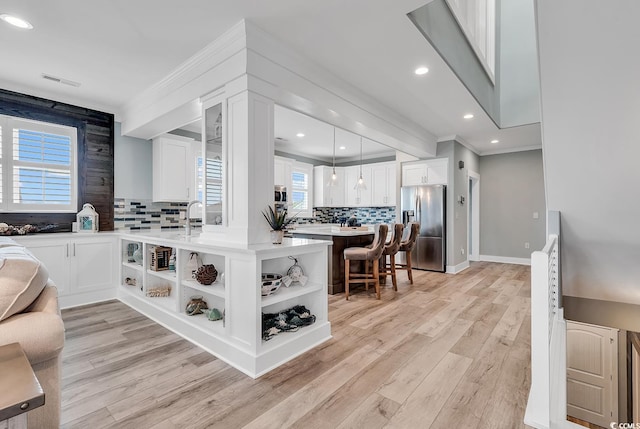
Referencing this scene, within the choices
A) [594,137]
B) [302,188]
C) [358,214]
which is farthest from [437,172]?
[594,137]

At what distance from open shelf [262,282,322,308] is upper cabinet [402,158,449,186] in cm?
400

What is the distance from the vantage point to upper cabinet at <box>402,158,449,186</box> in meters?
5.71

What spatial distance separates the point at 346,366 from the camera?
2.23 metres

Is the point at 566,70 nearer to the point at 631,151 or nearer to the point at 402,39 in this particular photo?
the point at 631,151

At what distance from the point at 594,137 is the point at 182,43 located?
3.54 meters

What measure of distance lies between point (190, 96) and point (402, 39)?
2034 millimetres

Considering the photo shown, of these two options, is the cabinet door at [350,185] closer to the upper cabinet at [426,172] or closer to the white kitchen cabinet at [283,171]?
the upper cabinet at [426,172]

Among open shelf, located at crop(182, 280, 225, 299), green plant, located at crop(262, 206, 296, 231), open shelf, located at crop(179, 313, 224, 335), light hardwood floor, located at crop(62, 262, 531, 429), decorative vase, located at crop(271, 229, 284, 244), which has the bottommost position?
light hardwood floor, located at crop(62, 262, 531, 429)

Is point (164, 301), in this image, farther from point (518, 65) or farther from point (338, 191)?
point (518, 65)

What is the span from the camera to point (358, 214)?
7836 mm

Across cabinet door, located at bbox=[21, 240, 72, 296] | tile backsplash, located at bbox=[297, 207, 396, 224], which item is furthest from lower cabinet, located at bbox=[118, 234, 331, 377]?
tile backsplash, located at bbox=[297, 207, 396, 224]

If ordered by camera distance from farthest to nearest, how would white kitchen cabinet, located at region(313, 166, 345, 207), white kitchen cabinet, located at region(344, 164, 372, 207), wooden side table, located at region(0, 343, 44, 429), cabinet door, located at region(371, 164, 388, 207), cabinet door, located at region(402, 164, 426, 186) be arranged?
white kitchen cabinet, located at region(313, 166, 345, 207), white kitchen cabinet, located at region(344, 164, 372, 207), cabinet door, located at region(371, 164, 388, 207), cabinet door, located at region(402, 164, 426, 186), wooden side table, located at region(0, 343, 44, 429)

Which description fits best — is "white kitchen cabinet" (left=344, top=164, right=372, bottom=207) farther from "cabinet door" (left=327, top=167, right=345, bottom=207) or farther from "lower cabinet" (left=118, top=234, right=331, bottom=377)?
"lower cabinet" (left=118, top=234, right=331, bottom=377)

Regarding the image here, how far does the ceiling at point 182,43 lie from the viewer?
7.25 feet
